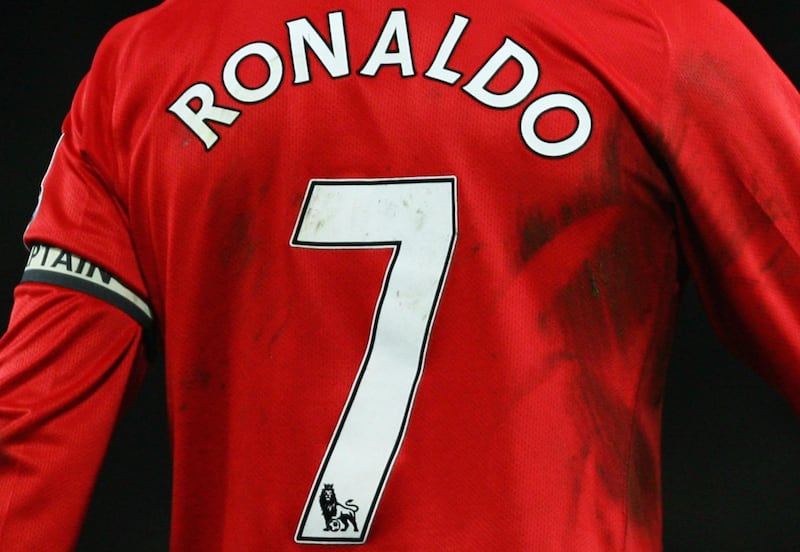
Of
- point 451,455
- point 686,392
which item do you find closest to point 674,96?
point 451,455

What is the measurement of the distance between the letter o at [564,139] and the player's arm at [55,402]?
1.18ft

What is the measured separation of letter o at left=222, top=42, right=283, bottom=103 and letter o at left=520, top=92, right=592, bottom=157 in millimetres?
200

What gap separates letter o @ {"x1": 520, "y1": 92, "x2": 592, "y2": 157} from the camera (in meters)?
1.01

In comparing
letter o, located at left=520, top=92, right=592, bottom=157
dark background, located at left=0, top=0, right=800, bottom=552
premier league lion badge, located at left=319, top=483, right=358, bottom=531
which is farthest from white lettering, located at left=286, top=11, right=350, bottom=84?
dark background, located at left=0, top=0, right=800, bottom=552

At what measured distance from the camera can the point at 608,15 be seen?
3.36 ft

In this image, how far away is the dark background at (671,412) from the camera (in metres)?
2.05

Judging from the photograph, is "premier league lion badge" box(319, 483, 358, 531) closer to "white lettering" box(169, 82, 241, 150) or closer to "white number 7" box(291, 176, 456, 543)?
"white number 7" box(291, 176, 456, 543)

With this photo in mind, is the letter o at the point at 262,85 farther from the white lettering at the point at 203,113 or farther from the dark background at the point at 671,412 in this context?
the dark background at the point at 671,412

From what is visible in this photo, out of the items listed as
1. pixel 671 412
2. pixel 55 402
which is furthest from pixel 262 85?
pixel 671 412

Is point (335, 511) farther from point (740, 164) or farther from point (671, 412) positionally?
point (671, 412)

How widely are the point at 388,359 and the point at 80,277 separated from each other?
0.88ft

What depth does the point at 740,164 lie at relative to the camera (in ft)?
3.34

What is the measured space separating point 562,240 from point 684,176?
0.32 feet

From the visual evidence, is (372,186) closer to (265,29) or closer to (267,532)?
(265,29)
